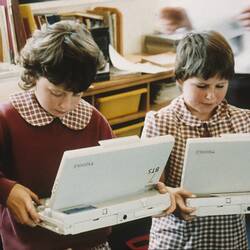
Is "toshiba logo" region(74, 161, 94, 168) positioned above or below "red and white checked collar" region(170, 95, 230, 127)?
above

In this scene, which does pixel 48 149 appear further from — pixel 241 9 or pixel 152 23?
pixel 152 23

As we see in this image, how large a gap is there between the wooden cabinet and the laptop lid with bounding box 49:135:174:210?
1.24 metres

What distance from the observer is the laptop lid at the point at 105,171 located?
100cm

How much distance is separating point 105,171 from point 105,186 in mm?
51

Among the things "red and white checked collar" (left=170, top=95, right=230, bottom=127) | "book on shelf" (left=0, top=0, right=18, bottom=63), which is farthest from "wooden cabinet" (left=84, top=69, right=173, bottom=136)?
"red and white checked collar" (left=170, top=95, right=230, bottom=127)

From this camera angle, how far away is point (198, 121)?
4.65 ft

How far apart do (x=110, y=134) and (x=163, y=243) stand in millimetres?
337

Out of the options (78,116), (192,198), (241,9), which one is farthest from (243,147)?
(241,9)

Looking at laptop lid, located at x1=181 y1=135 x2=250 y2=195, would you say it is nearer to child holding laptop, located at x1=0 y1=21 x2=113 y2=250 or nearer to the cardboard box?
child holding laptop, located at x1=0 y1=21 x2=113 y2=250

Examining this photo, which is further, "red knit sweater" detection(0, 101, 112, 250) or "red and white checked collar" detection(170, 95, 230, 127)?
"red and white checked collar" detection(170, 95, 230, 127)

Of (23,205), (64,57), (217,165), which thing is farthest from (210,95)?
(23,205)

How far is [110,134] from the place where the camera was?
1392mm

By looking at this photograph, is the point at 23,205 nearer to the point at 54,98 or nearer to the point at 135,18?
the point at 54,98

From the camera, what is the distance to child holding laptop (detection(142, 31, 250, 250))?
138cm
